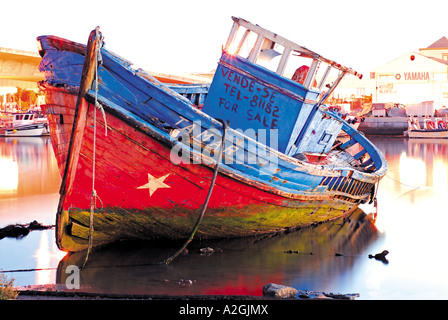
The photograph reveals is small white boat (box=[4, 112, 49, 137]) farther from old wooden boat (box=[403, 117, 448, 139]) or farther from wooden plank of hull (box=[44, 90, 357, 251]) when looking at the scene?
wooden plank of hull (box=[44, 90, 357, 251])

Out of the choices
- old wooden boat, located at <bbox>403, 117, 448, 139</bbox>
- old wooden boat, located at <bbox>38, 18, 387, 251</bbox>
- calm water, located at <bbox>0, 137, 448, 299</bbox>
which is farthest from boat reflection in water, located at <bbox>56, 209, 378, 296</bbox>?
old wooden boat, located at <bbox>403, 117, 448, 139</bbox>

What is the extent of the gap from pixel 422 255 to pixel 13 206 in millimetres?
8697

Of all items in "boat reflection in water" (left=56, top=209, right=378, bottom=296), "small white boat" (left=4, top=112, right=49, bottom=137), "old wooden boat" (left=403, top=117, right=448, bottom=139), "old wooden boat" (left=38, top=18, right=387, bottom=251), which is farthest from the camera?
"old wooden boat" (left=403, top=117, right=448, bottom=139)

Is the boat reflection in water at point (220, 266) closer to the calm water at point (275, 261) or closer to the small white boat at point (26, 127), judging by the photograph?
the calm water at point (275, 261)

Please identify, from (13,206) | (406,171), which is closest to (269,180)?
(13,206)

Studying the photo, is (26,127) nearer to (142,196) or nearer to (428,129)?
(428,129)

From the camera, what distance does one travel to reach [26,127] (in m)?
39.0

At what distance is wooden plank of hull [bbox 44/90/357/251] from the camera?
755 cm

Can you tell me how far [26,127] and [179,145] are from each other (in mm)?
34148

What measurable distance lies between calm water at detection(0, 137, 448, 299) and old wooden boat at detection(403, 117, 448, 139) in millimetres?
31403

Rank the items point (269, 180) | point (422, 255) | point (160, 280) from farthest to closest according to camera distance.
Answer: point (422, 255)
point (269, 180)
point (160, 280)

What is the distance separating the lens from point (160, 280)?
7.20 meters

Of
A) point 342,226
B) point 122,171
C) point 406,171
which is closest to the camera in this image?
point 122,171
